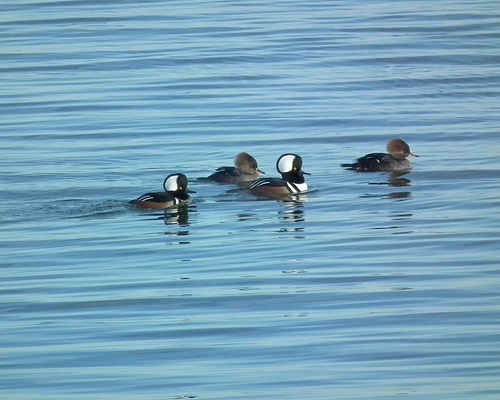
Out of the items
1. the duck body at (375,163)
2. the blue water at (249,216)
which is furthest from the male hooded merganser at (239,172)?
the duck body at (375,163)

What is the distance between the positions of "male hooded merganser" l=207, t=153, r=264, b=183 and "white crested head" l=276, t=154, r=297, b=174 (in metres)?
0.35

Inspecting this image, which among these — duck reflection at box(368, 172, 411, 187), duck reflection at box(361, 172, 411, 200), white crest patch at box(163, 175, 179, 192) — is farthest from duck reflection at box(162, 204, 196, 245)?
duck reflection at box(368, 172, 411, 187)

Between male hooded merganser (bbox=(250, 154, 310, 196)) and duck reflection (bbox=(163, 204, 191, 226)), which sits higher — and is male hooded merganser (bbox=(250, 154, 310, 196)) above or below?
above

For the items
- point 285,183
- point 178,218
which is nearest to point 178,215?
point 178,218

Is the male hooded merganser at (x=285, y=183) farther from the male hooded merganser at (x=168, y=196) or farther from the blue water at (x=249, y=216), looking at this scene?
the male hooded merganser at (x=168, y=196)

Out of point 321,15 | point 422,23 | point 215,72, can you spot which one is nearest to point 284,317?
point 215,72

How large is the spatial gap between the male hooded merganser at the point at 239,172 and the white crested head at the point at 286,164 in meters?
0.35

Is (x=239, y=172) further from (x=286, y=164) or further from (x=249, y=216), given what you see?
(x=249, y=216)

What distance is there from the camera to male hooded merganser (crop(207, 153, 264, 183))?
15820mm

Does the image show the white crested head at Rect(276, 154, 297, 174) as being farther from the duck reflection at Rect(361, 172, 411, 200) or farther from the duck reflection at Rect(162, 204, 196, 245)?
the duck reflection at Rect(162, 204, 196, 245)

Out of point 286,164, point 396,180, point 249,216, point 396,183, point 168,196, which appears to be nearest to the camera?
point 249,216

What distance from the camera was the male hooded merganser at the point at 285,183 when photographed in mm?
15406

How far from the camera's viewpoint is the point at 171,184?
48.6ft

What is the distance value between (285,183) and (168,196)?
1.60m
